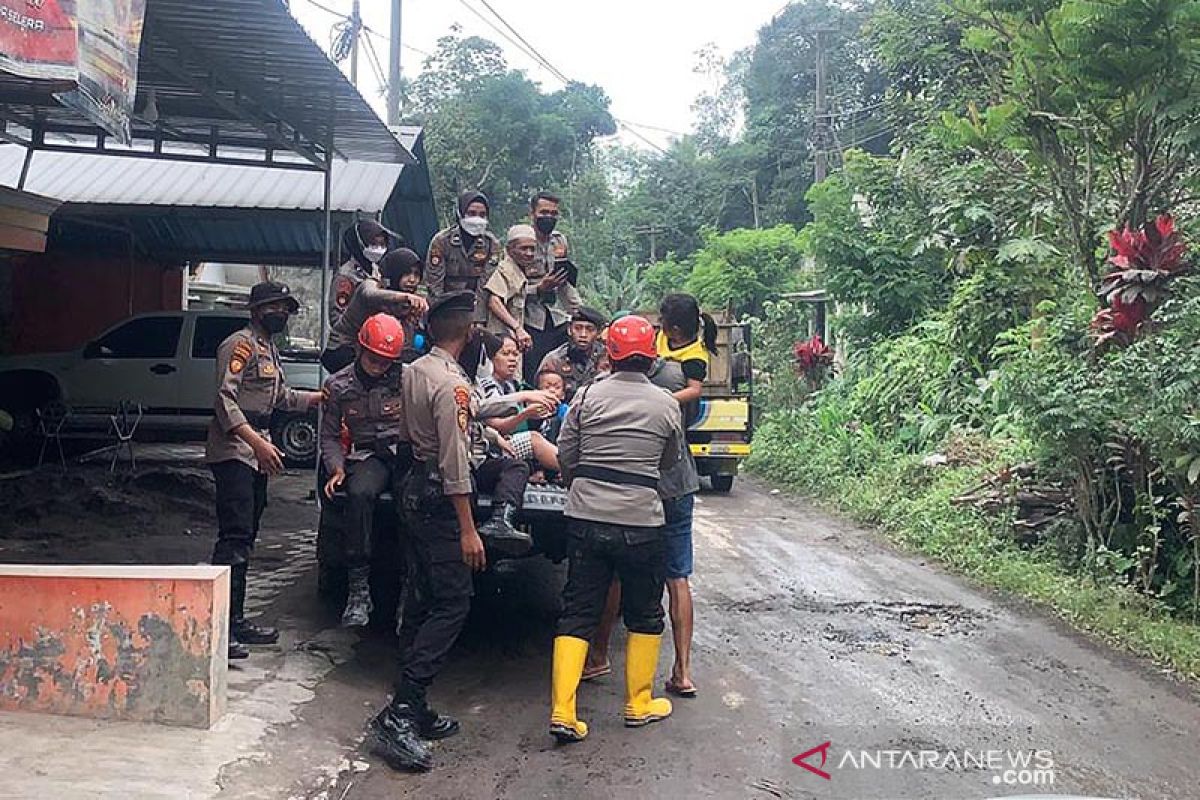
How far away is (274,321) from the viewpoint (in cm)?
576

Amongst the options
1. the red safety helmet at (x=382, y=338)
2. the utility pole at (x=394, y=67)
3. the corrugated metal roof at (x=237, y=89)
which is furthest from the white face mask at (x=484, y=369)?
the utility pole at (x=394, y=67)

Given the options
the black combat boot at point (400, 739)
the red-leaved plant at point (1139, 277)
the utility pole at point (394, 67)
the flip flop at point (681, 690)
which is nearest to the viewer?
the black combat boot at point (400, 739)

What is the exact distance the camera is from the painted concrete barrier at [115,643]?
4473mm

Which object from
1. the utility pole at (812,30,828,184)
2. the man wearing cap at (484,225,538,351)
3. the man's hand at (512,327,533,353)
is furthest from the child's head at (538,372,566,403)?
the utility pole at (812,30,828,184)

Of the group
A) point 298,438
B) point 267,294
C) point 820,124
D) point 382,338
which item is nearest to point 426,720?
point 382,338

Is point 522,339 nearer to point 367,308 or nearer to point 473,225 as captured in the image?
point 473,225

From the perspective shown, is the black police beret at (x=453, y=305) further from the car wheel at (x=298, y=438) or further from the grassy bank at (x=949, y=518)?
the car wheel at (x=298, y=438)

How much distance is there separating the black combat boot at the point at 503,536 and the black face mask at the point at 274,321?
5.01 feet

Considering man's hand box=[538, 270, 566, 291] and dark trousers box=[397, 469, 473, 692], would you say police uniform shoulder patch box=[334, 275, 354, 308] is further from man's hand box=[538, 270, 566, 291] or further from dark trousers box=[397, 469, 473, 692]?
dark trousers box=[397, 469, 473, 692]

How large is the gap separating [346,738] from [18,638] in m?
1.40

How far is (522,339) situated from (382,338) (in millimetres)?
1643

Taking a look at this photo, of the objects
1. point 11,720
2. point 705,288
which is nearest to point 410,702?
point 11,720

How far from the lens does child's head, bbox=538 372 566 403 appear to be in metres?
6.50

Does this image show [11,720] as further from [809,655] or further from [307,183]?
[307,183]
